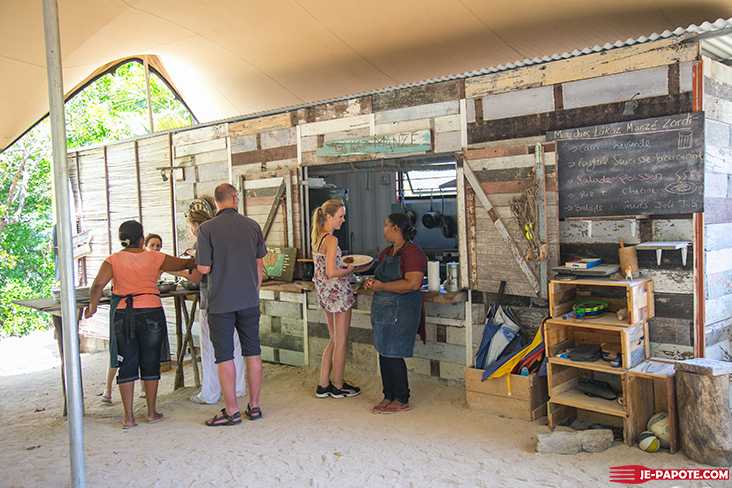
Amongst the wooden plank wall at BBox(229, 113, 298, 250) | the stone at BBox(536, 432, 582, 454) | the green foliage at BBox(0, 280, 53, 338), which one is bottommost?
the green foliage at BBox(0, 280, 53, 338)

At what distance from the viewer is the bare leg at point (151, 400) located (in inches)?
181

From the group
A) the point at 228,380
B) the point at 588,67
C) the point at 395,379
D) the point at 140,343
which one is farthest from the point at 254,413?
the point at 588,67

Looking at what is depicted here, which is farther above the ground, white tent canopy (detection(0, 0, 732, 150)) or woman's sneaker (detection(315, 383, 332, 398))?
white tent canopy (detection(0, 0, 732, 150))

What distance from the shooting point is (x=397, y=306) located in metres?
4.59

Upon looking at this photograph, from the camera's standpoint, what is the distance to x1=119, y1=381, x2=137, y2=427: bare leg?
450cm

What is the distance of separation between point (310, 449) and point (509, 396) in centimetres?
163

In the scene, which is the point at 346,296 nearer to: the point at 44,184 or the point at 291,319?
the point at 291,319

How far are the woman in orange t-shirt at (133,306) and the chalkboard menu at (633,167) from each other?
3.45m

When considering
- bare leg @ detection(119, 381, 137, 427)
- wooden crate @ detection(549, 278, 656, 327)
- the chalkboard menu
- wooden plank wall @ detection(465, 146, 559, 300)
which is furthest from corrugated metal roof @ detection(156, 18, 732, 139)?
bare leg @ detection(119, 381, 137, 427)

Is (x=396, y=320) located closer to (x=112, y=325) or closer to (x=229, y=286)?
(x=229, y=286)

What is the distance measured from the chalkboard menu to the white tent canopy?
1.96m

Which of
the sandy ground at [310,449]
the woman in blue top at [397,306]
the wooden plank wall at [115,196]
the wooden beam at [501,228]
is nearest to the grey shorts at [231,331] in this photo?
the sandy ground at [310,449]

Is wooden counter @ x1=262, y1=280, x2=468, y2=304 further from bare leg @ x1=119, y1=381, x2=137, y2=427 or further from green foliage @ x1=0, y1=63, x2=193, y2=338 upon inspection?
green foliage @ x1=0, y1=63, x2=193, y2=338

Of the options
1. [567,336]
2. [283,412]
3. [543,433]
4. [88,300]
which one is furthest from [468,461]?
[88,300]
